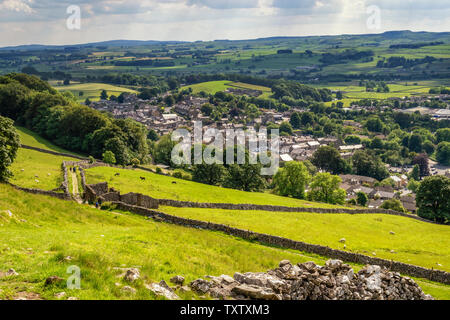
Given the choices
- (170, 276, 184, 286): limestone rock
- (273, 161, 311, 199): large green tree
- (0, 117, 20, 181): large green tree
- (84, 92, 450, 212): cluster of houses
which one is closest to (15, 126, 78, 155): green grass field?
(0, 117, 20, 181): large green tree

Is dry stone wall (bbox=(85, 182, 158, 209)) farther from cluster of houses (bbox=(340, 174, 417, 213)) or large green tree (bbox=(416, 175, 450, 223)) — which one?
Answer: cluster of houses (bbox=(340, 174, 417, 213))

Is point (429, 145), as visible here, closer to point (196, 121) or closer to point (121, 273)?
point (196, 121)

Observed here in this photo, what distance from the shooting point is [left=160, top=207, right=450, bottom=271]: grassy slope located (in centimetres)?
3588

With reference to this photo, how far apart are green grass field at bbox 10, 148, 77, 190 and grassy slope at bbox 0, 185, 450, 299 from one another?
43.4 feet

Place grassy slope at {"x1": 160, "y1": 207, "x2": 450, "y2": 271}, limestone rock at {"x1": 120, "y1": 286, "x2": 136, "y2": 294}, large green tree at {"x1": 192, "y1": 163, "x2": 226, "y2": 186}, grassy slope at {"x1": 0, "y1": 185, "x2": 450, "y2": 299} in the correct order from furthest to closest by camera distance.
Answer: large green tree at {"x1": 192, "y1": 163, "x2": 226, "y2": 186}, grassy slope at {"x1": 160, "y1": 207, "x2": 450, "y2": 271}, grassy slope at {"x1": 0, "y1": 185, "x2": 450, "y2": 299}, limestone rock at {"x1": 120, "y1": 286, "x2": 136, "y2": 294}

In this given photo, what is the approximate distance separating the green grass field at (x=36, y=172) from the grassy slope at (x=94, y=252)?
1322cm

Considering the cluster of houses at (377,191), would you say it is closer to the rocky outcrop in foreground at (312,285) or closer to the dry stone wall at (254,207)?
the dry stone wall at (254,207)

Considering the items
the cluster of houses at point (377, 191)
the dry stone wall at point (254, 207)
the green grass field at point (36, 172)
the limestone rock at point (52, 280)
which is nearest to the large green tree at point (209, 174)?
the green grass field at point (36, 172)

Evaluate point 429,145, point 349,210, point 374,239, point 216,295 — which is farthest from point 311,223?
point 429,145

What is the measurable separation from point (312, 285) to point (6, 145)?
123 ft

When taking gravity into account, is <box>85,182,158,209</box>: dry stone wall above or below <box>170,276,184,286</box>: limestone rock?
below

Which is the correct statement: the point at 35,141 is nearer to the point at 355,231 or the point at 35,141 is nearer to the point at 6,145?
the point at 6,145

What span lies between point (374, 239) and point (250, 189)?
37303mm

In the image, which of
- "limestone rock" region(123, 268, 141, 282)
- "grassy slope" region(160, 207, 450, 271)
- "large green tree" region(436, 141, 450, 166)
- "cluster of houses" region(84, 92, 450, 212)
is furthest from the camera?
"large green tree" region(436, 141, 450, 166)
